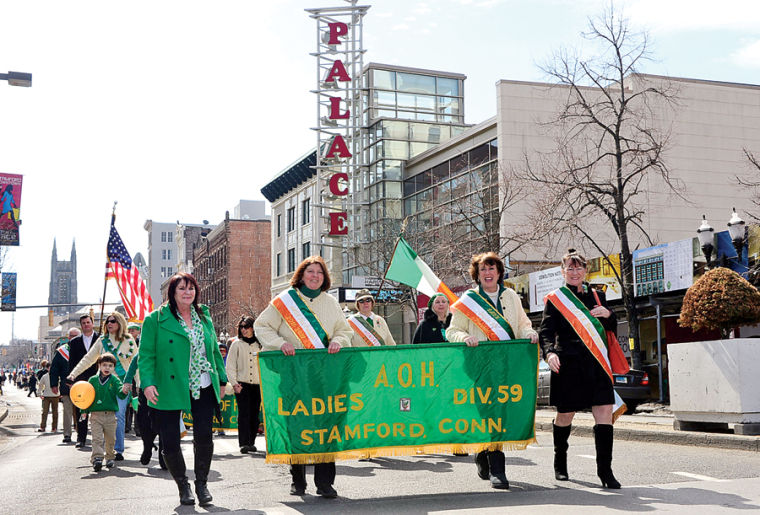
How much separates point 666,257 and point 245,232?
58269mm

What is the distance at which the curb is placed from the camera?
10.0m

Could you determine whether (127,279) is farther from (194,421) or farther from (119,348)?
(194,421)

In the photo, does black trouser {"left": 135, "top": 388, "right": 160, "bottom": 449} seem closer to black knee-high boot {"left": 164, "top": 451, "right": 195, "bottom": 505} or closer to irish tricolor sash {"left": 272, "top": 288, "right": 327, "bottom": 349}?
black knee-high boot {"left": 164, "top": 451, "right": 195, "bottom": 505}

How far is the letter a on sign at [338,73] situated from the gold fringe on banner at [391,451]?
40.6m

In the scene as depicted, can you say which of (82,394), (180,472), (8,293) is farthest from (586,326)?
(8,293)

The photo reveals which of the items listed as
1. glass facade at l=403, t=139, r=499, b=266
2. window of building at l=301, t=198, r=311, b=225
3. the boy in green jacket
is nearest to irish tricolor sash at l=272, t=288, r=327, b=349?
the boy in green jacket

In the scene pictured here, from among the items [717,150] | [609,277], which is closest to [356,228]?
[717,150]

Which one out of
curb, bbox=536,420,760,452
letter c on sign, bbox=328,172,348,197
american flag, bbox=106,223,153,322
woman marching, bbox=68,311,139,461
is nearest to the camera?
curb, bbox=536,420,760,452

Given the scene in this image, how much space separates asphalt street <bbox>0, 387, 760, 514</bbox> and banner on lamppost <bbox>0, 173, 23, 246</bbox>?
2075 cm

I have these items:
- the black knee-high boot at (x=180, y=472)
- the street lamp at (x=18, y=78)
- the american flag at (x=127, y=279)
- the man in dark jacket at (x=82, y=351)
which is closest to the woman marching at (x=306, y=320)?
the black knee-high boot at (x=180, y=472)

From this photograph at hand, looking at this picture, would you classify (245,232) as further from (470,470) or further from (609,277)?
(470,470)

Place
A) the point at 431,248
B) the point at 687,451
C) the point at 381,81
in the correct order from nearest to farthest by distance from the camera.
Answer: the point at 687,451
the point at 431,248
the point at 381,81

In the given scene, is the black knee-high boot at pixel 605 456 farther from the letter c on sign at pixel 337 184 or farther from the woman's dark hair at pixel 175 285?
the letter c on sign at pixel 337 184

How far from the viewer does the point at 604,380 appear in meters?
7.02
